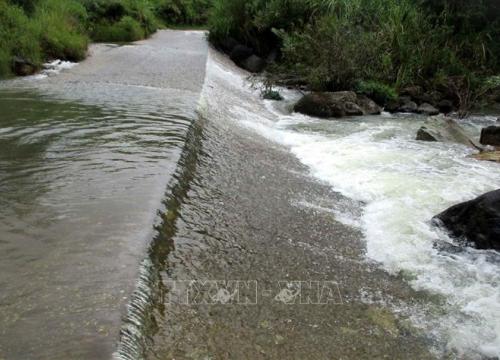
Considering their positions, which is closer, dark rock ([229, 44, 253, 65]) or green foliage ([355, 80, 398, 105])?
green foliage ([355, 80, 398, 105])

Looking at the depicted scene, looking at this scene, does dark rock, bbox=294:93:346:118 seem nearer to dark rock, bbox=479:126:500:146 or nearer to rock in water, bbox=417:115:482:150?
rock in water, bbox=417:115:482:150

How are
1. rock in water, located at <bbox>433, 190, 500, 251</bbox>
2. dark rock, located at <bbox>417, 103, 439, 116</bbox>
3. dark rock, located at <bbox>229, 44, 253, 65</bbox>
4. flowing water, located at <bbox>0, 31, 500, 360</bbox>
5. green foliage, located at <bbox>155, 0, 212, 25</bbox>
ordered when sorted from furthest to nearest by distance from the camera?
green foliage, located at <bbox>155, 0, 212, 25</bbox> → dark rock, located at <bbox>229, 44, 253, 65</bbox> → dark rock, located at <bbox>417, 103, 439, 116</bbox> → rock in water, located at <bbox>433, 190, 500, 251</bbox> → flowing water, located at <bbox>0, 31, 500, 360</bbox>

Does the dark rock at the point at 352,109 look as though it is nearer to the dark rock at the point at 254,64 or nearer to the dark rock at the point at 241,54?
the dark rock at the point at 254,64

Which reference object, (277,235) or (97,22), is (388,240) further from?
(97,22)

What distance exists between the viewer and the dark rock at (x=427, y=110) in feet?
37.2

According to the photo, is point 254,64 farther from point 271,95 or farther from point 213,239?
point 213,239

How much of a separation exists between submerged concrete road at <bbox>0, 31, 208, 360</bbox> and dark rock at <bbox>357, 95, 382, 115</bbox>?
4617 millimetres

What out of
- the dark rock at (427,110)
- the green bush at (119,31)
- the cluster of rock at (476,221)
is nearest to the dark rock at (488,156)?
the cluster of rock at (476,221)

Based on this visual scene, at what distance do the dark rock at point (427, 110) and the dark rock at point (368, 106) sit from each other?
39.5 inches

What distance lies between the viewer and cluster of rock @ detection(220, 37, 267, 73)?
15.3m

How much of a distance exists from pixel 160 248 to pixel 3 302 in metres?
1.02

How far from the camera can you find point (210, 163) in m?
5.31

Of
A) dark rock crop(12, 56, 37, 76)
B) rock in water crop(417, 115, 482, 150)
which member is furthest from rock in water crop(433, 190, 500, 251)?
dark rock crop(12, 56, 37, 76)

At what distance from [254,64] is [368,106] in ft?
17.4
